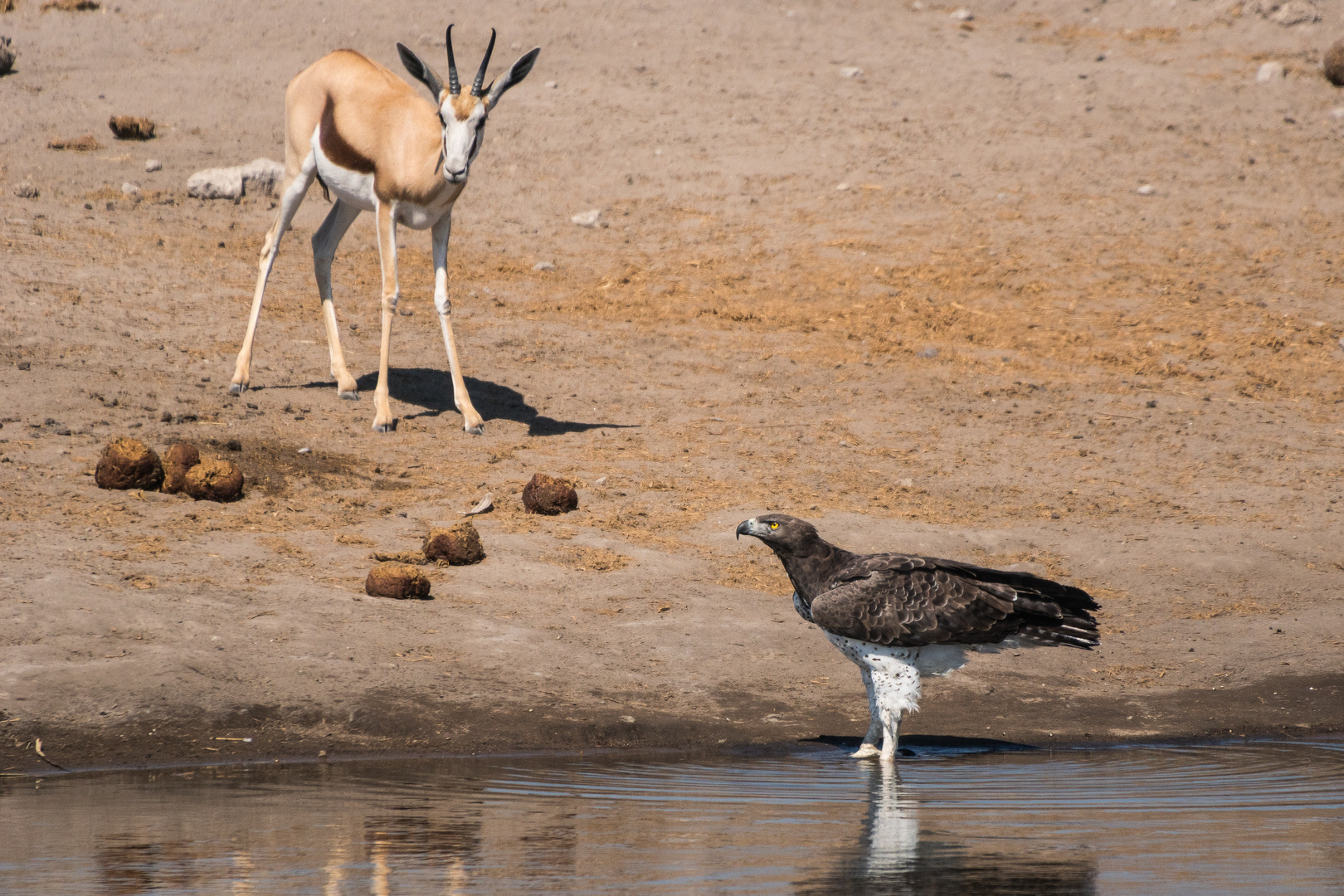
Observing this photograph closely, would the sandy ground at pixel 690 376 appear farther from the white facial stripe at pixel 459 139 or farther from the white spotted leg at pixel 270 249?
the white facial stripe at pixel 459 139

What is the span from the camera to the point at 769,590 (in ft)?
29.2

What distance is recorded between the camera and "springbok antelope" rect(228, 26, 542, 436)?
1125 cm

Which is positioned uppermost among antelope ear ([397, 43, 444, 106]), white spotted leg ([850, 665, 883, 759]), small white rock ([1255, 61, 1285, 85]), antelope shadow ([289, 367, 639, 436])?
small white rock ([1255, 61, 1285, 85])

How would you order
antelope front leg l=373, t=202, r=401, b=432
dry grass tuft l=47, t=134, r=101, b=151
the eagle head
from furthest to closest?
1. dry grass tuft l=47, t=134, r=101, b=151
2. antelope front leg l=373, t=202, r=401, b=432
3. the eagle head

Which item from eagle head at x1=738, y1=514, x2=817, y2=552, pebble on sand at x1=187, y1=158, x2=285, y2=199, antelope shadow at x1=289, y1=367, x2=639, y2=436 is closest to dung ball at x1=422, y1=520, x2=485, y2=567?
eagle head at x1=738, y1=514, x2=817, y2=552

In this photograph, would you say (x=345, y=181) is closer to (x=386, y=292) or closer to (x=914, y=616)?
(x=386, y=292)

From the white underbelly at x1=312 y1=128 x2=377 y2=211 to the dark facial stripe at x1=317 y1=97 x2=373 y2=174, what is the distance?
3 cm

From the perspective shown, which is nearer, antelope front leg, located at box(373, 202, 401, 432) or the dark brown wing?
the dark brown wing

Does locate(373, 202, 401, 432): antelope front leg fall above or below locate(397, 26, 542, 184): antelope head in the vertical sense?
below

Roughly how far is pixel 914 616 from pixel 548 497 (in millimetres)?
3853

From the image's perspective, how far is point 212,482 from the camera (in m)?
9.62

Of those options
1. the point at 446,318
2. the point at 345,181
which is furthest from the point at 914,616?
the point at 345,181

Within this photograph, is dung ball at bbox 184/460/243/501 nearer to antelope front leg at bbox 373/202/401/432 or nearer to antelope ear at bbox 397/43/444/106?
antelope front leg at bbox 373/202/401/432

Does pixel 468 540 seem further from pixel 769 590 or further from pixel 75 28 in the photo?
pixel 75 28
